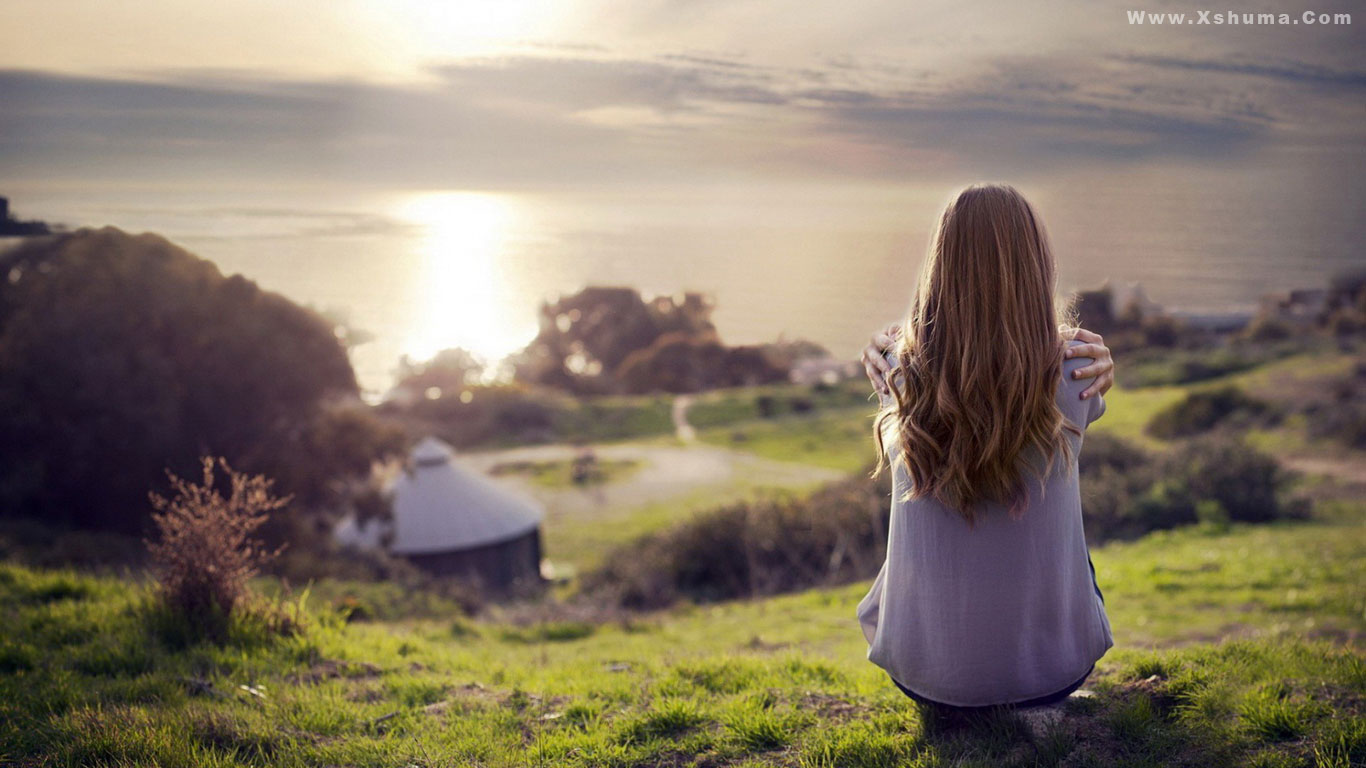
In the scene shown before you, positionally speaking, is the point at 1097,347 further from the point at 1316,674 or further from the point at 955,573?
the point at 1316,674

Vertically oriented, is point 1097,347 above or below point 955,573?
above

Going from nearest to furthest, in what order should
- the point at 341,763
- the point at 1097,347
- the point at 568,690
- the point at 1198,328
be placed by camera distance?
1. the point at 1097,347
2. the point at 341,763
3. the point at 568,690
4. the point at 1198,328

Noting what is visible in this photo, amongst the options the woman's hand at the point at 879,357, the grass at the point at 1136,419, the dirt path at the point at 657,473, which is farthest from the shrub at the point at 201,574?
the dirt path at the point at 657,473

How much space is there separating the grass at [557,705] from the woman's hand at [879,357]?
108cm

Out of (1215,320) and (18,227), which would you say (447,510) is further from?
(1215,320)

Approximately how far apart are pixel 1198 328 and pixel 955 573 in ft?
164

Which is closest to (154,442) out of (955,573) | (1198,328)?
(955,573)

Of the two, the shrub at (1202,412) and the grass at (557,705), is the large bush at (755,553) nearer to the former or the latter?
the grass at (557,705)

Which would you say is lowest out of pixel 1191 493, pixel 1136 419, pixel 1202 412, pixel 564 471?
pixel 564 471

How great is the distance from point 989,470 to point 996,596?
0.38m

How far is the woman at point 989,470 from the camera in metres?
2.13

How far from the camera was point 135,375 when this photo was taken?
9.77m

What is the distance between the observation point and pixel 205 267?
10469 millimetres

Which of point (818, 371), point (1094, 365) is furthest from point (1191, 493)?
point (818, 371)
